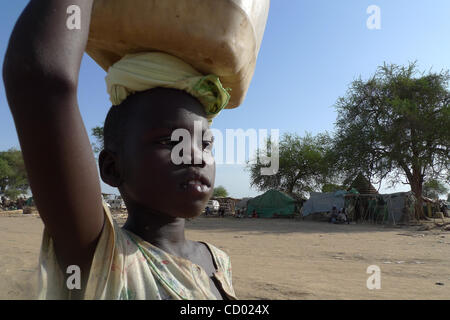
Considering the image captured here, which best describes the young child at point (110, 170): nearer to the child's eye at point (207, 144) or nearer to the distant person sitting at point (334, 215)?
the child's eye at point (207, 144)

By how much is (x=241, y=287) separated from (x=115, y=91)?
3388 millimetres

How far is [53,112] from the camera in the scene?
76 centimetres

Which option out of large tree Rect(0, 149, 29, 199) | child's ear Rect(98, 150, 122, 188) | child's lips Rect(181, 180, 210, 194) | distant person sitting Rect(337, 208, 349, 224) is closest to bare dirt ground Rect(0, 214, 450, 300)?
child's ear Rect(98, 150, 122, 188)

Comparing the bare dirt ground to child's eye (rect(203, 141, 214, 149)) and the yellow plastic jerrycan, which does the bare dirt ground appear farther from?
the yellow plastic jerrycan

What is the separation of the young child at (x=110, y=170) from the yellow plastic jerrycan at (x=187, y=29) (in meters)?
0.12

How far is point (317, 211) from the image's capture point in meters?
21.3

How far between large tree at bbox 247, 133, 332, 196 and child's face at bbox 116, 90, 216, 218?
1302 inches

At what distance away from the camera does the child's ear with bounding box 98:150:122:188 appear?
129 centimetres

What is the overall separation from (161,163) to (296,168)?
113 ft

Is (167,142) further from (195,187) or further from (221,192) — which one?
(221,192)

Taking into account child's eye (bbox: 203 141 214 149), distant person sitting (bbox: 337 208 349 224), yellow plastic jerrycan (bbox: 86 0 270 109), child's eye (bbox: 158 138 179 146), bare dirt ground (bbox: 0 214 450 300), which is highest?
yellow plastic jerrycan (bbox: 86 0 270 109)

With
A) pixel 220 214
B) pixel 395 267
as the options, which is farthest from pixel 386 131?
pixel 395 267

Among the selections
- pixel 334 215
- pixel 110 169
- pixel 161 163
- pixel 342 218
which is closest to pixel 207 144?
pixel 161 163

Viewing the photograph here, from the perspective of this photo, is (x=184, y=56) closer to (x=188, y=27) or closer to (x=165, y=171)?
(x=188, y=27)
